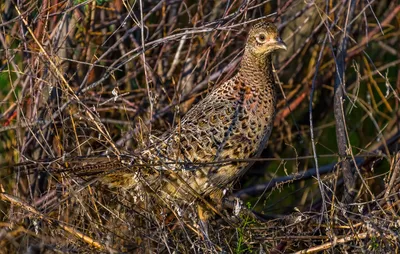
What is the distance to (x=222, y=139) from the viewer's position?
15.7 ft

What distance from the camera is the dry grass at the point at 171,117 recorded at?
415 centimetres

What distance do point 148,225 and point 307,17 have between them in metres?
2.55

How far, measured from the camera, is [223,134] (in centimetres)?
479

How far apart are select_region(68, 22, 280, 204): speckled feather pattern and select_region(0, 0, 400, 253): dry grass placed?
14 cm

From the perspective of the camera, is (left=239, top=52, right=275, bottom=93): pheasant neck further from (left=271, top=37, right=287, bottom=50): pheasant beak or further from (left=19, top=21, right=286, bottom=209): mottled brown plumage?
(left=271, top=37, right=287, bottom=50): pheasant beak

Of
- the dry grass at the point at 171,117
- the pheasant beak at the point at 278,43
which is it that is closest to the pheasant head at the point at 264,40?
the pheasant beak at the point at 278,43

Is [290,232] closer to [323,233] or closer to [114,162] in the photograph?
[323,233]

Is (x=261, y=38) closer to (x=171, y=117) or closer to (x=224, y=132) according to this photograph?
(x=224, y=132)

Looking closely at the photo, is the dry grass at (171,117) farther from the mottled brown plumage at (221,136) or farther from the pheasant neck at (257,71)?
the pheasant neck at (257,71)

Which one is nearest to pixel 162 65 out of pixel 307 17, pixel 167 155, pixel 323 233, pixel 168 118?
pixel 168 118

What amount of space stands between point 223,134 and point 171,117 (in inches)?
41.5

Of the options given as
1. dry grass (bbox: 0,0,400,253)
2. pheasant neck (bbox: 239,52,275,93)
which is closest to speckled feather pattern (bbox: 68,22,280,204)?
pheasant neck (bbox: 239,52,275,93)

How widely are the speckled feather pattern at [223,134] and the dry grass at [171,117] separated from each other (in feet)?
0.47

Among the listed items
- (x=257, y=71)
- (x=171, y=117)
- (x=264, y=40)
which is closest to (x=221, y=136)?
(x=257, y=71)
